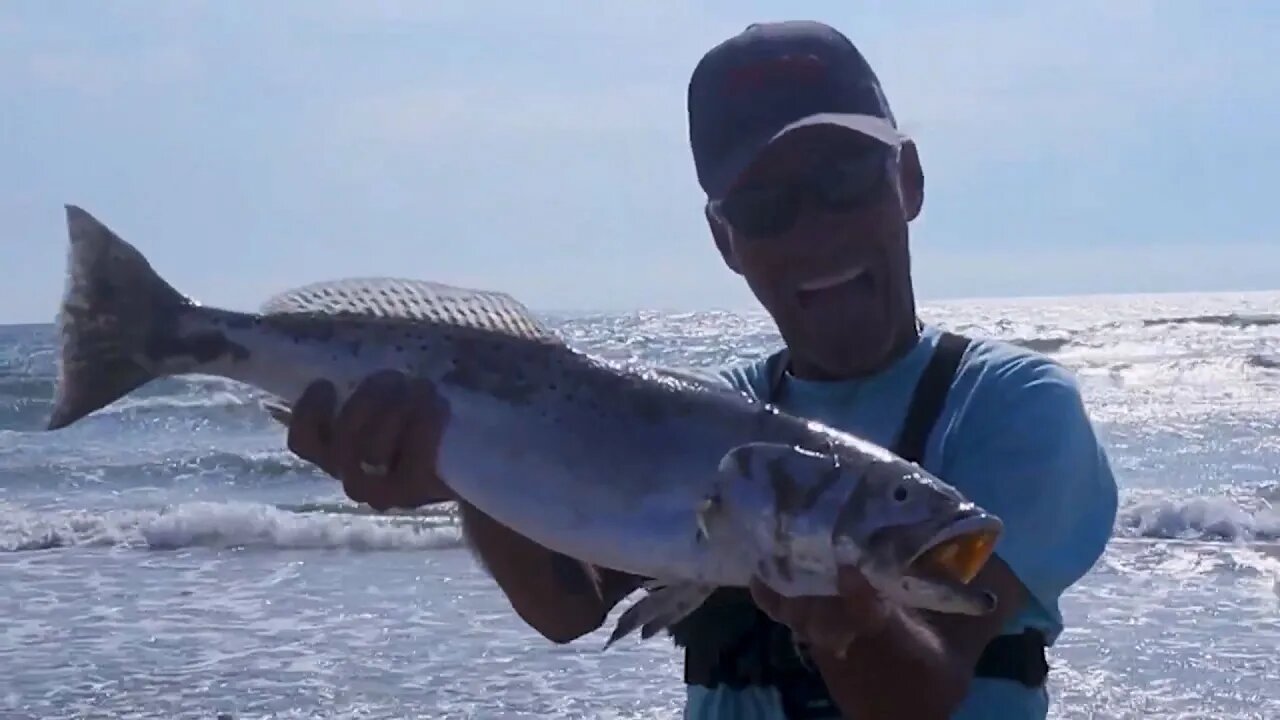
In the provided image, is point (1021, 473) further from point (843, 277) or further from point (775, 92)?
point (775, 92)

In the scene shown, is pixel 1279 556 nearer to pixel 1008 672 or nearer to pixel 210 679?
pixel 210 679

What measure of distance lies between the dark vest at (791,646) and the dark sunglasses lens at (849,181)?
1.09 feet

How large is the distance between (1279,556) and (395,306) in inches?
423

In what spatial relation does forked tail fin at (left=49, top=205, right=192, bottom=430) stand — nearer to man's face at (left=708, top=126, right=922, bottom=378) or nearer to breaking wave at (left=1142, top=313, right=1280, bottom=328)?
man's face at (left=708, top=126, right=922, bottom=378)

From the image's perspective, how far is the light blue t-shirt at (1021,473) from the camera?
260 centimetres

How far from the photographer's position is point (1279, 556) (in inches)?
481

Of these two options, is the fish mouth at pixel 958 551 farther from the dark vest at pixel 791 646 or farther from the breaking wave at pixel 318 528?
the breaking wave at pixel 318 528

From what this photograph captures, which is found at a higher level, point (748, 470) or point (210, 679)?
point (748, 470)

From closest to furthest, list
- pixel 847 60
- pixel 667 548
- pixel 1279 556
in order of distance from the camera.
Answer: pixel 667 548 < pixel 847 60 < pixel 1279 556

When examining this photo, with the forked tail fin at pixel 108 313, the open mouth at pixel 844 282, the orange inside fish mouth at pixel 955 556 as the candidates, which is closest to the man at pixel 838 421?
the open mouth at pixel 844 282

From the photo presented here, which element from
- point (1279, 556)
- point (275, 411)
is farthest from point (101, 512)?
point (275, 411)

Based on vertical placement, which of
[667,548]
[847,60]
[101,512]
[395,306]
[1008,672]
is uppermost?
[847,60]

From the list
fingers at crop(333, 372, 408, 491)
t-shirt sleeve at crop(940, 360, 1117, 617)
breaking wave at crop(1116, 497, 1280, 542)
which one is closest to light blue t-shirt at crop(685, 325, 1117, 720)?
t-shirt sleeve at crop(940, 360, 1117, 617)

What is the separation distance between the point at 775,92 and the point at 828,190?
26cm
